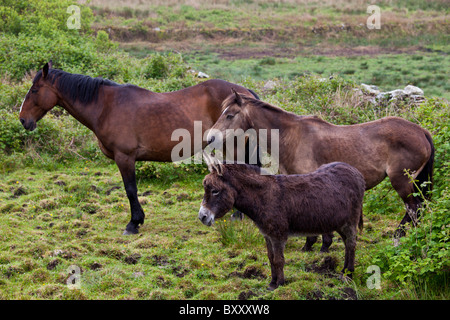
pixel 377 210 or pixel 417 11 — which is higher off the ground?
pixel 417 11

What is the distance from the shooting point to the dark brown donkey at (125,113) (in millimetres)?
7203

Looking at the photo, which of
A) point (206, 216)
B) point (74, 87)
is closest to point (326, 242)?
point (206, 216)

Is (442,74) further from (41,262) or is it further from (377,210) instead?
(41,262)

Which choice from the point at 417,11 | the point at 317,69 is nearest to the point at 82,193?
the point at 317,69

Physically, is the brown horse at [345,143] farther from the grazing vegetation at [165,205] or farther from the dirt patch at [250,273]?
the dirt patch at [250,273]

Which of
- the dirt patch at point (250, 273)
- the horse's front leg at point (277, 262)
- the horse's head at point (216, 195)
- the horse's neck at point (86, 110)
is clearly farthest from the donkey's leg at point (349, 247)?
the horse's neck at point (86, 110)

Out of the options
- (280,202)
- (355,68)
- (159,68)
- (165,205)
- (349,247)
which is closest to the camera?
(280,202)

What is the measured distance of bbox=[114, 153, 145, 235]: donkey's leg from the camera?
23.6ft

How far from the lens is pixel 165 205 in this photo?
8375mm

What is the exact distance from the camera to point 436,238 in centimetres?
498

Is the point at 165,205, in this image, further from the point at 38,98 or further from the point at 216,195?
the point at 216,195

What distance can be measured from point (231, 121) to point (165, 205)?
2876 millimetres

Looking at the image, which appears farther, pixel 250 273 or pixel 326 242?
pixel 326 242
